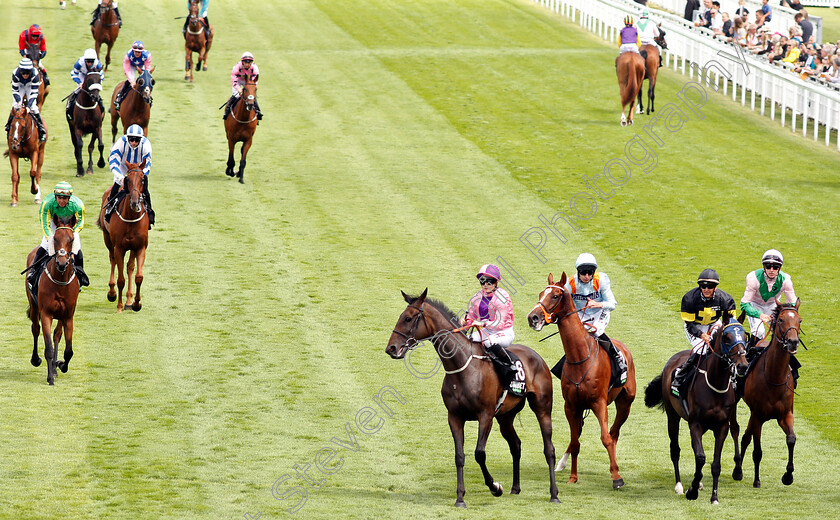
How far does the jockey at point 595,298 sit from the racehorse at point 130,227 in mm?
5893

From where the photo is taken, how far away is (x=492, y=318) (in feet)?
34.3

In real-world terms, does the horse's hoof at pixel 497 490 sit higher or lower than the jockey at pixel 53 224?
lower

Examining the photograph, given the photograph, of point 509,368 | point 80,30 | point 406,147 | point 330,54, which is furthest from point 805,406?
point 80,30

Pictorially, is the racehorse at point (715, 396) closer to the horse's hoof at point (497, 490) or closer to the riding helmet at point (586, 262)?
the riding helmet at point (586, 262)

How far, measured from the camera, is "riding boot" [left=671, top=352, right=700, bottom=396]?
10.6m

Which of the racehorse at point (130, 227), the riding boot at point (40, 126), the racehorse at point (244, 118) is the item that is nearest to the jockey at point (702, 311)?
the racehorse at point (130, 227)

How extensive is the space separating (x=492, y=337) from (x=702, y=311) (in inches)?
75.2

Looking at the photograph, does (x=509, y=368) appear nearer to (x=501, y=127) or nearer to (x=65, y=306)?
(x=65, y=306)

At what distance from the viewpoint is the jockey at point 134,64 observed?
67.7 ft

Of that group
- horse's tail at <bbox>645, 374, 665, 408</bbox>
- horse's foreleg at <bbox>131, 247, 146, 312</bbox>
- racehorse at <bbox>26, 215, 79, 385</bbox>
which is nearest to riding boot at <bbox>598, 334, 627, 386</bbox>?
horse's tail at <bbox>645, 374, 665, 408</bbox>

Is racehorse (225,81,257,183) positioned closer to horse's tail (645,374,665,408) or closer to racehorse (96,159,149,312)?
racehorse (96,159,149,312)

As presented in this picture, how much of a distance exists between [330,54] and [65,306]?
64.6 ft

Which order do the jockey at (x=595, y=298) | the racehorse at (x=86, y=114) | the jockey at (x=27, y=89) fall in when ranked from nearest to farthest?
the jockey at (x=595, y=298), the jockey at (x=27, y=89), the racehorse at (x=86, y=114)

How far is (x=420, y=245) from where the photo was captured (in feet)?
61.7
